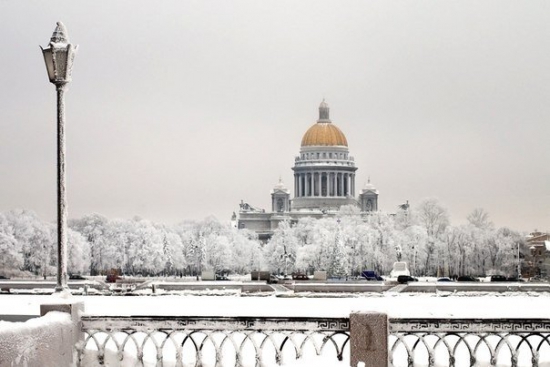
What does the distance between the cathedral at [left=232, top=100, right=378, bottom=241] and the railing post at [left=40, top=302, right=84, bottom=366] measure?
15282cm

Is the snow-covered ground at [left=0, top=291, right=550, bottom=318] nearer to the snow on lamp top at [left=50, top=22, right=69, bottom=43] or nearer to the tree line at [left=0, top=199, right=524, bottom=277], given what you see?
the snow on lamp top at [left=50, top=22, right=69, bottom=43]

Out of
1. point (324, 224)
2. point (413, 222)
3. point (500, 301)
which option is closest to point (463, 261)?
point (413, 222)

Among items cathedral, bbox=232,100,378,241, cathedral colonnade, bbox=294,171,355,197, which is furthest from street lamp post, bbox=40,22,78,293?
cathedral colonnade, bbox=294,171,355,197

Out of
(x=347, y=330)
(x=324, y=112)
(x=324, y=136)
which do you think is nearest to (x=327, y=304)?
(x=347, y=330)

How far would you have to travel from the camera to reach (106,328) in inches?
643

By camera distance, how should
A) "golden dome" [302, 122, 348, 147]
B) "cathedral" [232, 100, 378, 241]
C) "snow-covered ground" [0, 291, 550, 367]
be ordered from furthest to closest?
"golden dome" [302, 122, 348, 147] → "cathedral" [232, 100, 378, 241] → "snow-covered ground" [0, 291, 550, 367]

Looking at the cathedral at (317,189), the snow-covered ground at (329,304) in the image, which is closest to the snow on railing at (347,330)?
the snow-covered ground at (329,304)

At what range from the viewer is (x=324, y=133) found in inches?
7377

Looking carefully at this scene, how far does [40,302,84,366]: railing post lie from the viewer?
1616 cm

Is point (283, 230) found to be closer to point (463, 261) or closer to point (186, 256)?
point (186, 256)

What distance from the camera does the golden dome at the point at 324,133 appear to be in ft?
610

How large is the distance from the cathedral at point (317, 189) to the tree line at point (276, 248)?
142 feet

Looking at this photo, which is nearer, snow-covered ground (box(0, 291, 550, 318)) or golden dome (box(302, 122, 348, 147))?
snow-covered ground (box(0, 291, 550, 318))

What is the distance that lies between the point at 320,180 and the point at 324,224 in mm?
48363
